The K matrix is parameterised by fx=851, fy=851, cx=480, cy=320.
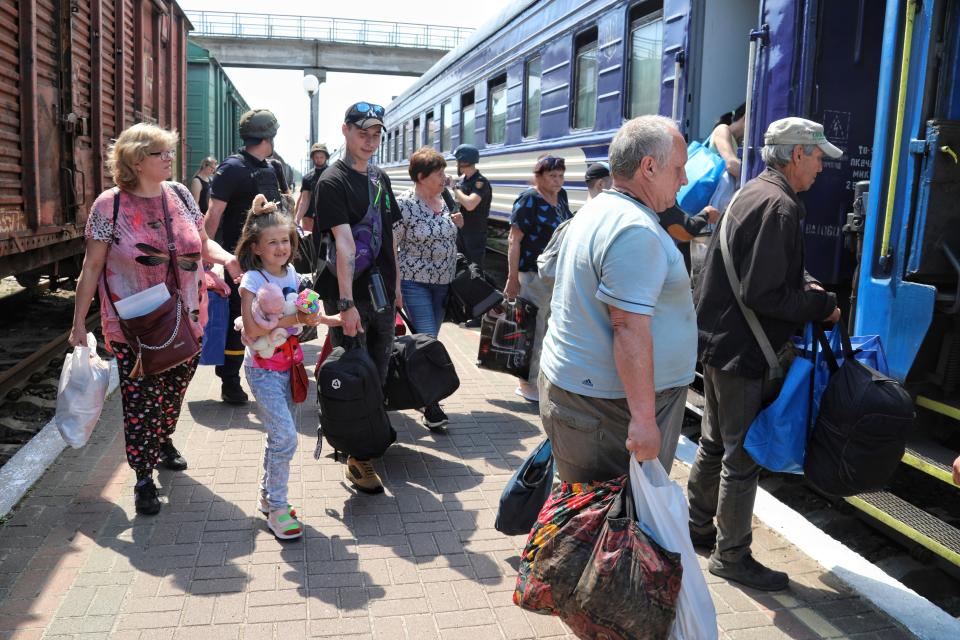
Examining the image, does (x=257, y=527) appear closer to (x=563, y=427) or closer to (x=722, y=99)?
(x=563, y=427)

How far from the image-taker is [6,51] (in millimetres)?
5383

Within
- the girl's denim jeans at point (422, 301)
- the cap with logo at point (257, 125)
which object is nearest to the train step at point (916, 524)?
the girl's denim jeans at point (422, 301)

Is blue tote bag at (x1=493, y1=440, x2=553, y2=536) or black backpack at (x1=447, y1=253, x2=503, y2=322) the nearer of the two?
blue tote bag at (x1=493, y1=440, x2=553, y2=536)

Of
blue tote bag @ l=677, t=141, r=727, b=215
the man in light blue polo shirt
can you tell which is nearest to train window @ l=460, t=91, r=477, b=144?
blue tote bag @ l=677, t=141, r=727, b=215

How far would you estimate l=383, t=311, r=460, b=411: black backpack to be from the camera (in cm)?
493

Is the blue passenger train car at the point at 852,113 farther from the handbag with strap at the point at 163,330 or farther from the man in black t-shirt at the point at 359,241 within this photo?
the handbag with strap at the point at 163,330

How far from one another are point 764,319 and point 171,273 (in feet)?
8.66

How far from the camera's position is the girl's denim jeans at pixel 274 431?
380 centimetres

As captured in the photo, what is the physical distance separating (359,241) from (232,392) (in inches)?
83.3

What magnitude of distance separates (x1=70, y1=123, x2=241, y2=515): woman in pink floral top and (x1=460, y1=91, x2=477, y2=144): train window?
26.4ft

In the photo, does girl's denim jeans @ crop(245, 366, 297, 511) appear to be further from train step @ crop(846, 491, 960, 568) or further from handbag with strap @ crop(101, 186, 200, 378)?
train step @ crop(846, 491, 960, 568)

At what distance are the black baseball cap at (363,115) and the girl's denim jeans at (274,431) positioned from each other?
1.28 m

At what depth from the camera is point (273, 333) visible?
3.76m

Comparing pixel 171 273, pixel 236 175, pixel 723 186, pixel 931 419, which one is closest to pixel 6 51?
pixel 236 175
